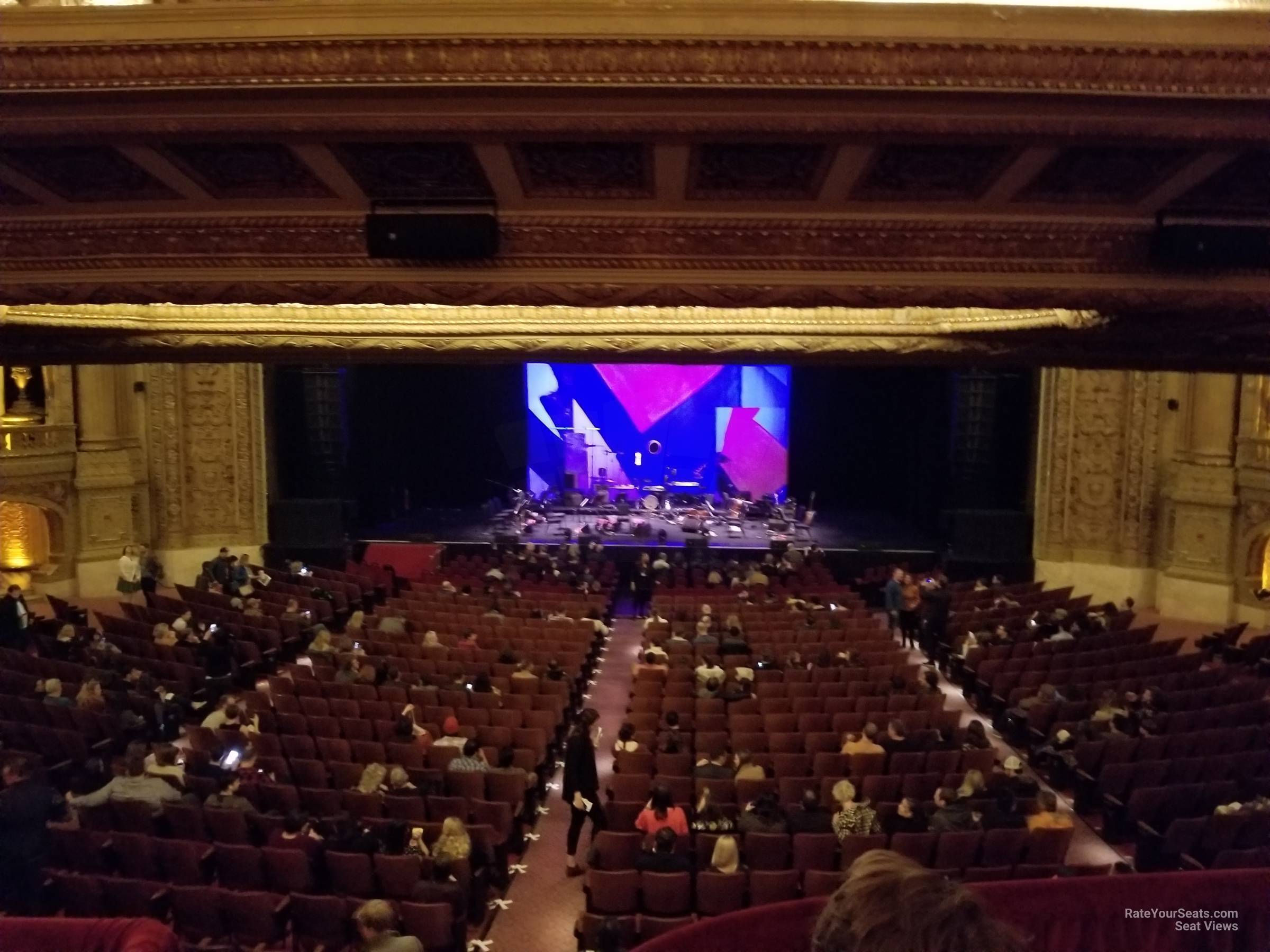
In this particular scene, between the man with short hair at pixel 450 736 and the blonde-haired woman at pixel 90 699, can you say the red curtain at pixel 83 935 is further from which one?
the blonde-haired woman at pixel 90 699

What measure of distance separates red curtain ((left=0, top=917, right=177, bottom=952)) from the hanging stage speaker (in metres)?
2.59

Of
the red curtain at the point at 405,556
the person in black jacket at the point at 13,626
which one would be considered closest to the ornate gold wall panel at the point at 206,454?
the red curtain at the point at 405,556

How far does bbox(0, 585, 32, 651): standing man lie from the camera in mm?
12227

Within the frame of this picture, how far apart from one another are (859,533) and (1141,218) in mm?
17615

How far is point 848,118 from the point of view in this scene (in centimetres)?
246

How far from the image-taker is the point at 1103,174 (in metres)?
2.83

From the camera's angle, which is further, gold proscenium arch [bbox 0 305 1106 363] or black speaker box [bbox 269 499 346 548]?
black speaker box [bbox 269 499 346 548]

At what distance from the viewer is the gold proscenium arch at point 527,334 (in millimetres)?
6297

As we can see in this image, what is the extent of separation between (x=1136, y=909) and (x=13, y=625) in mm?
13944

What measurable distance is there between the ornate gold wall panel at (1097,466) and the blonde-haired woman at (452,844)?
14796 millimetres

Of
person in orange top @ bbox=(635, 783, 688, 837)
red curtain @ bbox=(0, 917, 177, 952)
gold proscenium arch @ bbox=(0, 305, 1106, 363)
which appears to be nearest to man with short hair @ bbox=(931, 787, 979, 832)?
person in orange top @ bbox=(635, 783, 688, 837)

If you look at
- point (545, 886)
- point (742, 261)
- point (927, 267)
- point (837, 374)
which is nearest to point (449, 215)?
point (742, 261)

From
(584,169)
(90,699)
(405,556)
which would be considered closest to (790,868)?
(584,169)

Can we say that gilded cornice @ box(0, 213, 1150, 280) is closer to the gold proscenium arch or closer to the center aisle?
the gold proscenium arch
